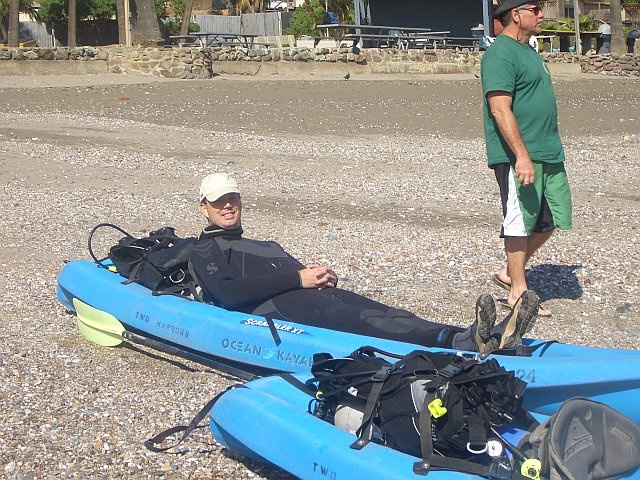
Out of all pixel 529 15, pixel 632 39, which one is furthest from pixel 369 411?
pixel 632 39

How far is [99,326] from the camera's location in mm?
5496

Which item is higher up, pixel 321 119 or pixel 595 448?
pixel 321 119

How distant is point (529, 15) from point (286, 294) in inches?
80.4

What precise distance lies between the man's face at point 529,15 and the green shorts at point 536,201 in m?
0.76

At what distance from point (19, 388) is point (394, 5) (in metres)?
31.4

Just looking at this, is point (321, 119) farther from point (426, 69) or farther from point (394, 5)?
point (394, 5)

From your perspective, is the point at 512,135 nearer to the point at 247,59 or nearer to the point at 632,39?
the point at 247,59

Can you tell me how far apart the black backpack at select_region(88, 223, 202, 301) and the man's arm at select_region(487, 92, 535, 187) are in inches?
70.7

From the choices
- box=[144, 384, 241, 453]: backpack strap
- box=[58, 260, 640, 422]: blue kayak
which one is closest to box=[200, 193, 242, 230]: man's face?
box=[58, 260, 640, 422]: blue kayak

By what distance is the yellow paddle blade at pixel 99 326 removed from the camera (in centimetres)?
543

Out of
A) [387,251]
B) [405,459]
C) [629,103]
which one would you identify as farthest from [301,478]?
[629,103]

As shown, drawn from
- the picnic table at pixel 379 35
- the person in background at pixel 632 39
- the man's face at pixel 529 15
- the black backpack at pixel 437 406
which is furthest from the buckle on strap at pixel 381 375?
the person in background at pixel 632 39

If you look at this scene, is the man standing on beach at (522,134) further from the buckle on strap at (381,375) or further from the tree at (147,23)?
the tree at (147,23)

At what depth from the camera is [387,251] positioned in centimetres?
776
